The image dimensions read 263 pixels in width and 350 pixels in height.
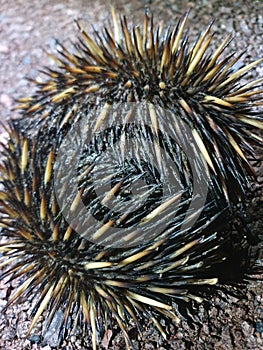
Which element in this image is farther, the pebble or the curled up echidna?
the pebble

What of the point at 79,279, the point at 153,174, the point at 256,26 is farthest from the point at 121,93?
the point at 256,26

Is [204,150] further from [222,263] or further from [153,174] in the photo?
[222,263]

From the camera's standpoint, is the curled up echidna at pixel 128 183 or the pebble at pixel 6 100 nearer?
the curled up echidna at pixel 128 183

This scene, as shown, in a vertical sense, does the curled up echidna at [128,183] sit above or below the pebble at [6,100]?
below

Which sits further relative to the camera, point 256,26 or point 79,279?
point 256,26

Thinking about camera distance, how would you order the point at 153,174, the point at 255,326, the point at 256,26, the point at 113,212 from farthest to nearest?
the point at 256,26, the point at 255,326, the point at 153,174, the point at 113,212

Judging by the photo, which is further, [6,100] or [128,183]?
[6,100]

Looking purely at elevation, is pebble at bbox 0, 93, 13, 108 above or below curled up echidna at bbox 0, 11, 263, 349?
above

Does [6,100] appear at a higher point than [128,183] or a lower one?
higher
